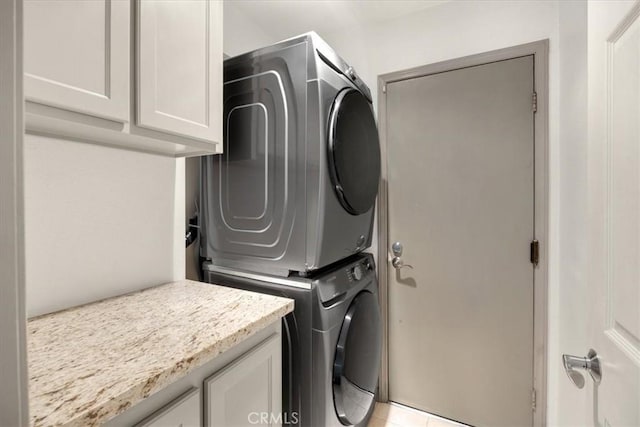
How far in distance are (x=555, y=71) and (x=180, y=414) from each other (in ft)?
7.40

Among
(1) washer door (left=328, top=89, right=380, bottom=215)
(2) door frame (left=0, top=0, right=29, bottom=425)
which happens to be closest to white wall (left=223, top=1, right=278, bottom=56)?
(1) washer door (left=328, top=89, right=380, bottom=215)

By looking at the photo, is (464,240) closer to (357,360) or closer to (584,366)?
(357,360)

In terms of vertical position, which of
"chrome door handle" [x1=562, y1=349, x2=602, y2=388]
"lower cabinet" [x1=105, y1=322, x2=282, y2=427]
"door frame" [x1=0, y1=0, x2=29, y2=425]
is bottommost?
"lower cabinet" [x1=105, y1=322, x2=282, y2=427]

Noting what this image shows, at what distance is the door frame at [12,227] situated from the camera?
1.01 ft

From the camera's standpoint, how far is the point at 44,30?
0.65 metres

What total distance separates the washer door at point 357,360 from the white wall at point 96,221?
0.81 m

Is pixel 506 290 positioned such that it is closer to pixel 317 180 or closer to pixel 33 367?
pixel 317 180

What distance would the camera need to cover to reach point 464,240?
1.81m

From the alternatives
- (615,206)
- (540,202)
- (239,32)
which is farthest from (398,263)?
(239,32)

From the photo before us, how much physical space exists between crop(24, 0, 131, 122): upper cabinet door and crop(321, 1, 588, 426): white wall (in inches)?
65.2

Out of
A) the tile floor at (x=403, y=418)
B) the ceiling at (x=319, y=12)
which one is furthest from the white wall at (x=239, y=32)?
the tile floor at (x=403, y=418)

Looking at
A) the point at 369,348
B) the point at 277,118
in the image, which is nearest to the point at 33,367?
the point at 277,118

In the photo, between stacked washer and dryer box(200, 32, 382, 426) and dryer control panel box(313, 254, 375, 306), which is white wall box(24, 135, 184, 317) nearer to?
stacked washer and dryer box(200, 32, 382, 426)

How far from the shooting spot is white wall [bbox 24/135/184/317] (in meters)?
0.88
